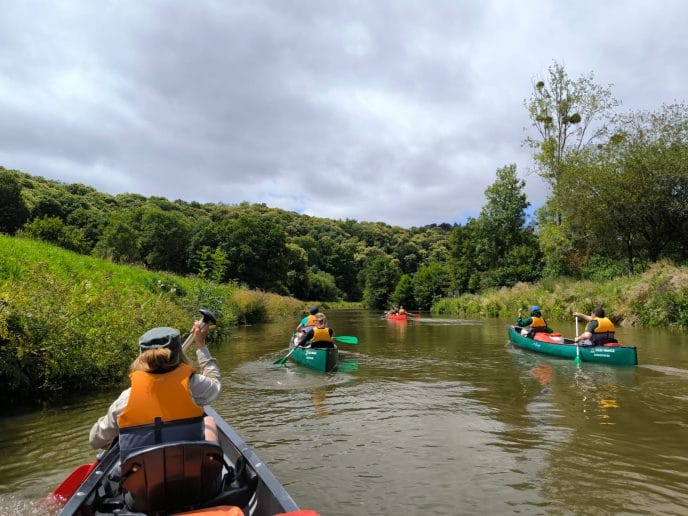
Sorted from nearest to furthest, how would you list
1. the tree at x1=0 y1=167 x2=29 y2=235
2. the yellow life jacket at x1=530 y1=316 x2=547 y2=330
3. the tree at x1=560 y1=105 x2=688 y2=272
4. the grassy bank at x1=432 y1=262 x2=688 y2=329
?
the yellow life jacket at x1=530 y1=316 x2=547 y2=330
the grassy bank at x1=432 y1=262 x2=688 y2=329
the tree at x1=560 y1=105 x2=688 y2=272
the tree at x1=0 y1=167 x2=29 y2=235

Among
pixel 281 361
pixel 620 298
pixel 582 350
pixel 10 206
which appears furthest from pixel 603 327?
pixel 10 206

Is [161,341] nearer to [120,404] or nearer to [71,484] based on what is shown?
[120,404]

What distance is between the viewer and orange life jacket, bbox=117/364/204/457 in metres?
3.30

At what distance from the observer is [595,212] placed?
91.9 ft

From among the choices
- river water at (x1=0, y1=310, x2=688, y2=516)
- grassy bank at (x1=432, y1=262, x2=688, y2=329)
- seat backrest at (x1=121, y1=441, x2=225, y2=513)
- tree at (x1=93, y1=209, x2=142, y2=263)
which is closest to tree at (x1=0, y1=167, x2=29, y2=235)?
tree at (x1=93, y1=209, x2=142, y2=263)

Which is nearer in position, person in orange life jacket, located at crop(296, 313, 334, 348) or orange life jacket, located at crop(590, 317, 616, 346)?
orange life jacket, located at crop(590, 317, 616, 346)

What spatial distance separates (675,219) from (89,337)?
29.5 m

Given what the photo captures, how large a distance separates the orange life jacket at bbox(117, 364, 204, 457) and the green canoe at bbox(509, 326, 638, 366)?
10.7m

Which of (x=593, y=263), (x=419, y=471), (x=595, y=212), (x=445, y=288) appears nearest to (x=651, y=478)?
(x=419, y=471)

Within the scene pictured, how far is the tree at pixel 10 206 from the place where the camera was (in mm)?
49125

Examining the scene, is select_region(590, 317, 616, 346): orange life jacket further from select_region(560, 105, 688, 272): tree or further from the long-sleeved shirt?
select_region(560, 105, 688, 272): tree

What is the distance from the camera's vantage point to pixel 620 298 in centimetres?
2238

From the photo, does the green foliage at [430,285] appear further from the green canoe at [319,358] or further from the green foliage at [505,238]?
the green canoe at [319,358]

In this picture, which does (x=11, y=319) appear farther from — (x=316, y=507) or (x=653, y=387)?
(x=653, y=387)
